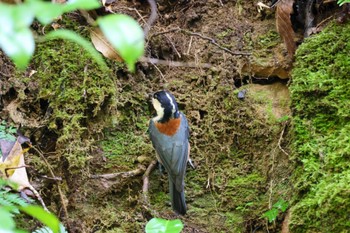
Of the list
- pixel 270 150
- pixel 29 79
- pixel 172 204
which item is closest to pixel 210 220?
pixel 172 204

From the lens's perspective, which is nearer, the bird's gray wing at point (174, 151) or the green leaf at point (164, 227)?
the green leaf at point (164, 227)

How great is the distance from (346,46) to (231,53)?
0.98 meters

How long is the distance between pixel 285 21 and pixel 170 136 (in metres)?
1.38

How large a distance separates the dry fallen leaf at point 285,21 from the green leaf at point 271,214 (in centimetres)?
145

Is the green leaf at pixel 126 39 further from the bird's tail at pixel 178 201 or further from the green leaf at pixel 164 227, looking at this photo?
the bird's tail at pixel 178 201

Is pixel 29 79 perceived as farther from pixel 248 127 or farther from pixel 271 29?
pixel 271 29

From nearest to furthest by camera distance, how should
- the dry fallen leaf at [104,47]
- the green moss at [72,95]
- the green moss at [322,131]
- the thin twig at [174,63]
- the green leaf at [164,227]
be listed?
the green leaf at [164,227] → the green moss at [322,131] → the green moss at [72,95] → the dry fallen leaf at [104,47] → the thin twig at [174,63]

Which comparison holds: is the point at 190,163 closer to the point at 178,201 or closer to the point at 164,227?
the point at 178,201

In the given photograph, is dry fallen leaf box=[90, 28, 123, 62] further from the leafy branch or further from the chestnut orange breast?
the leafy branch

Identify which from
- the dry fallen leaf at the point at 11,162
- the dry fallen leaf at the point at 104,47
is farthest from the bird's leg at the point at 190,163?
the dry fallen leaf at the point at 11,162

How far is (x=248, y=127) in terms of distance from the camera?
4207 millimetres

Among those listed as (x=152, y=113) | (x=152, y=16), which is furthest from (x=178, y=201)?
(x=152, y=16)

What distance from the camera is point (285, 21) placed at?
4543 mm

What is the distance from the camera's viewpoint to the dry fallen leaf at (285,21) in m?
4.46
